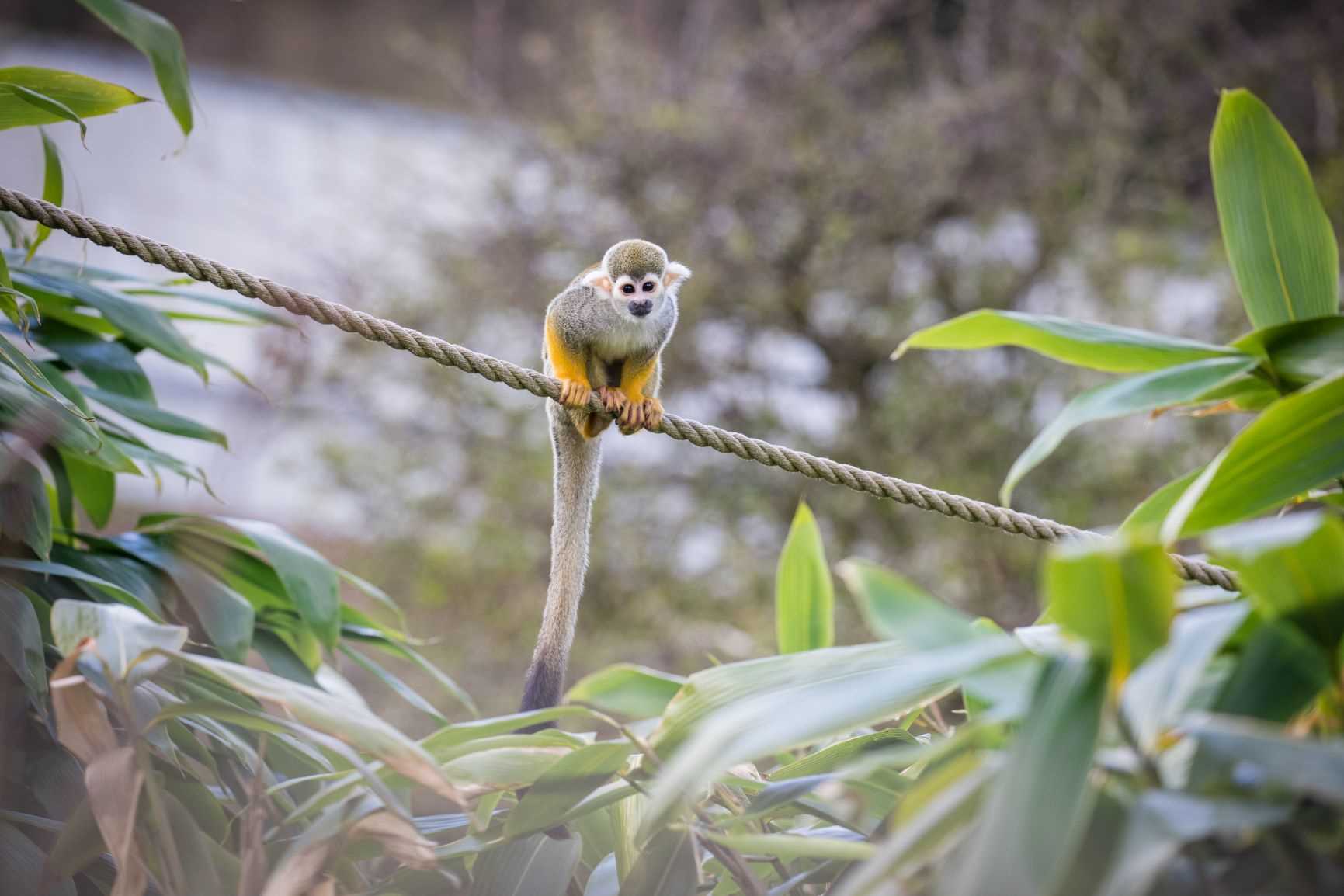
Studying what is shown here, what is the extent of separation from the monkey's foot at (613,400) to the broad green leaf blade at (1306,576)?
123cm

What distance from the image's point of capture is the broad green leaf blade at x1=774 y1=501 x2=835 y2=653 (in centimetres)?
143

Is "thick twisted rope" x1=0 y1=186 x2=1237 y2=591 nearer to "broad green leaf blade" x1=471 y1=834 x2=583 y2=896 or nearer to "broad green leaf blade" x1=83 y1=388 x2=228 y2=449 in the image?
"broad green leaf blade" x1=83 y1=388 x2=228 y2=449

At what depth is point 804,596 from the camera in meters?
1.45

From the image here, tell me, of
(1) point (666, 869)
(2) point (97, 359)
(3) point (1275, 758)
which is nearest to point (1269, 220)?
(3) point (1275, 758)

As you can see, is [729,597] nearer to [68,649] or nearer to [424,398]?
[424,398]

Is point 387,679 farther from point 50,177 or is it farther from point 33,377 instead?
point 50,177

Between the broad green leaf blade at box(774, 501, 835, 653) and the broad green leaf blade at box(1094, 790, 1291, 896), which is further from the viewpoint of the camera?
the broad green leaf blade at box(774, 501, 835, 653)

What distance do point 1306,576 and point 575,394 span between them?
50.6 inches

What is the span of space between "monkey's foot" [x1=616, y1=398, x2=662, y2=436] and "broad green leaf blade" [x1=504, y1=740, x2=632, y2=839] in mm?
836

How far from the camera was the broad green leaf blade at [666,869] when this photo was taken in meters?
0.95

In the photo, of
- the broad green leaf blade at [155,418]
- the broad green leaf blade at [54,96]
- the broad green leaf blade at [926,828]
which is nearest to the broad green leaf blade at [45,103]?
the broad green leaf blade at [54,96]

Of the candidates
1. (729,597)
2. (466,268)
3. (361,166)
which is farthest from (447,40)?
(729,597)

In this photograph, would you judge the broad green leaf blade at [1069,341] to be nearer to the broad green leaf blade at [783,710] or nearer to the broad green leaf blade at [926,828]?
the broad green leaf blade at [783,710]

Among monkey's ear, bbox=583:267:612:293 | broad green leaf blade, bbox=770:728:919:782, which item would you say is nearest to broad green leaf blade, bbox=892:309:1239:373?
broad green leaf blade, bbox=770:728:919:782
